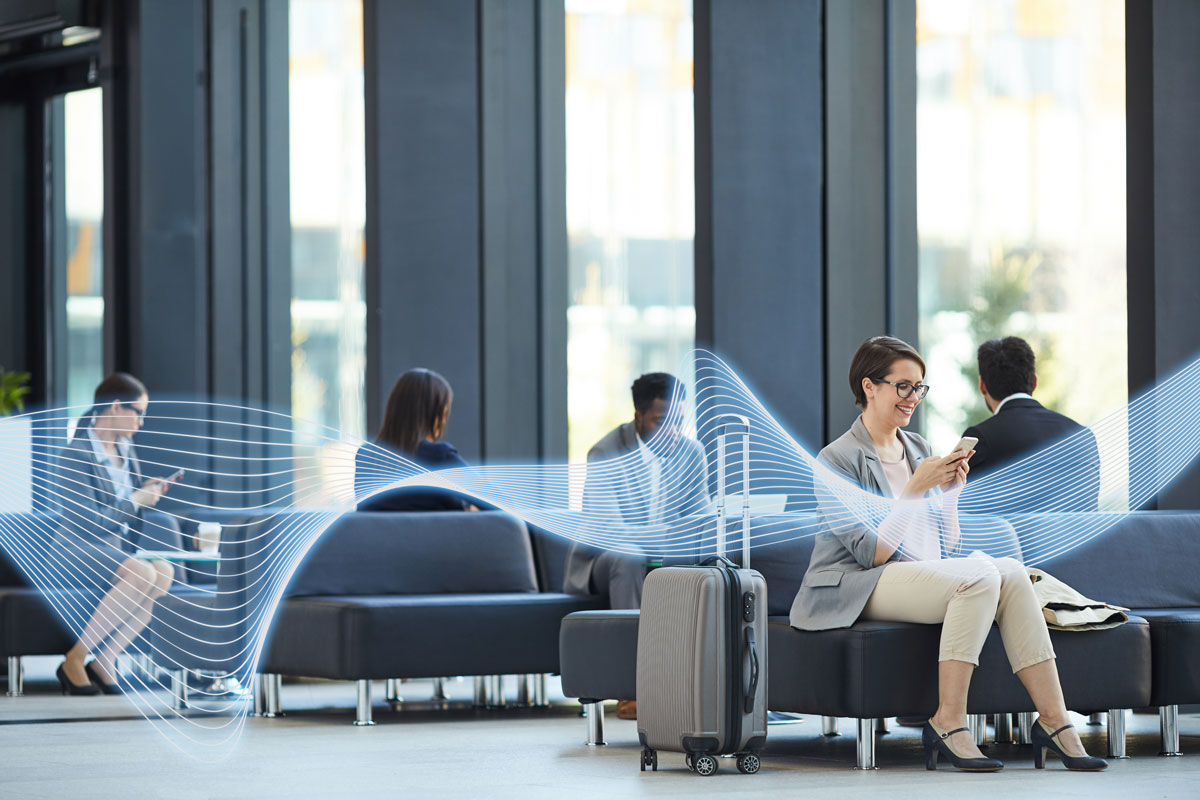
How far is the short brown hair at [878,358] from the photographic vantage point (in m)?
5.39

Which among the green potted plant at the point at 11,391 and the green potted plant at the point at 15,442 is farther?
the green potted plant at the point at 11,391

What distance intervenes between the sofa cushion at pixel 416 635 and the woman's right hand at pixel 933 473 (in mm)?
2200

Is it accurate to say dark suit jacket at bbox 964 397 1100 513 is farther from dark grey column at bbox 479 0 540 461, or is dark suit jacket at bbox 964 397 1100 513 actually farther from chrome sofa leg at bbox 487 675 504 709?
dark grey column at bbox 479 0 540 461

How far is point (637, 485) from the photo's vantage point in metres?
7.35

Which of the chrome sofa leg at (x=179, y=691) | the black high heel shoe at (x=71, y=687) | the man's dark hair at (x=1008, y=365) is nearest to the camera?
the man's dark hair at (x=1008, y=365)

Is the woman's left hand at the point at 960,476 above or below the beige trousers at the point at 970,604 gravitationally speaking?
above

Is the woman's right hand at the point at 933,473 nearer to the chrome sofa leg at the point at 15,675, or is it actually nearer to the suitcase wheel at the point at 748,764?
the suitcase wheel at the point at 748,764

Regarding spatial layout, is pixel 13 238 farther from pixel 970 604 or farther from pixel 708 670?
pixel 970 604

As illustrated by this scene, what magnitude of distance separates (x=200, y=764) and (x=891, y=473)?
2256mm

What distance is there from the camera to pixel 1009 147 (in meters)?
8.03

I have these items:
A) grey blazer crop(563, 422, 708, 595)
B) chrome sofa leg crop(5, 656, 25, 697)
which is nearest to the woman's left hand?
grey blazer crop(563, 422, 708, 595)

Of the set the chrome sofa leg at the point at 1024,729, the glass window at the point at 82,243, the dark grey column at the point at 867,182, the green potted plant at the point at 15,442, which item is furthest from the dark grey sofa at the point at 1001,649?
the glass window at the point at 82,243

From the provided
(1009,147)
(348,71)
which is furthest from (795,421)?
(348,71)

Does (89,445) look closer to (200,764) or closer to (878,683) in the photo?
(200,764)
